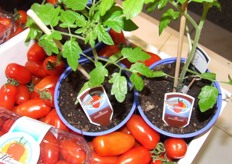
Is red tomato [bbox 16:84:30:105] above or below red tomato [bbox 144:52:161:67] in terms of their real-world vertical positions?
above

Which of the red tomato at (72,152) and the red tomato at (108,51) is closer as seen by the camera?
the red tomato at (72,152)

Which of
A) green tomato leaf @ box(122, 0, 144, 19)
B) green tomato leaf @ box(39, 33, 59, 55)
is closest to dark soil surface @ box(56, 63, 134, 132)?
green tomato leaf @ box(39, 33, 59, 55)

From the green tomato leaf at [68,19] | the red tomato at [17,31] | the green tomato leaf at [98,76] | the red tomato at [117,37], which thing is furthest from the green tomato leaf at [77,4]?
the red tomato at [17,31]

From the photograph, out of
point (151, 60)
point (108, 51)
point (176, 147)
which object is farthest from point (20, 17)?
point (176, 147)

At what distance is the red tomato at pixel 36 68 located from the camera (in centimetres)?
107

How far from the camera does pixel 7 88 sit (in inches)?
39.6

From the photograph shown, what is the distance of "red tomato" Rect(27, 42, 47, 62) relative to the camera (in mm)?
1089

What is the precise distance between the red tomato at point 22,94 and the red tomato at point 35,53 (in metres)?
0.11

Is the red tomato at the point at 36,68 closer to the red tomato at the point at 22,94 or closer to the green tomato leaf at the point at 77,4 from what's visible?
the red tomato at the point at 22,94

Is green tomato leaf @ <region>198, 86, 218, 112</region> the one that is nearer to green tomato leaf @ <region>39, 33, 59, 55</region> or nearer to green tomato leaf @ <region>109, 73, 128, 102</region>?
green tomato leaf @ <region>109, 73, 128, 102</region>

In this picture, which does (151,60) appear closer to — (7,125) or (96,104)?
(96,104)

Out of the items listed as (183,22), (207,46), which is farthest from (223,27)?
(183,22)

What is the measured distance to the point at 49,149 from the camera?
830 mm

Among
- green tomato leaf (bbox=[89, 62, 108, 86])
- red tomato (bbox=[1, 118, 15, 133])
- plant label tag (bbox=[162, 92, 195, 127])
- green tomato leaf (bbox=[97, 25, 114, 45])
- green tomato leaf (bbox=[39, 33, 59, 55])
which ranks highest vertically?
green tomato leaf (bbox=[39, 33, 59, 55])
